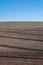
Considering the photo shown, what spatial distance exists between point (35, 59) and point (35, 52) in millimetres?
177

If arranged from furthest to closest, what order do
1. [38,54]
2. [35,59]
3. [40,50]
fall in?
[40,50]
[38,54]
[35,59]

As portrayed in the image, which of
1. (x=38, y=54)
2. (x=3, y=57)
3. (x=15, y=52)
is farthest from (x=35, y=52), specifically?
(x=3, y=57)

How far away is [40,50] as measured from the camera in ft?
4.76

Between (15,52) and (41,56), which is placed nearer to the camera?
(41,56)

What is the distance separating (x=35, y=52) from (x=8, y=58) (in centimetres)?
25

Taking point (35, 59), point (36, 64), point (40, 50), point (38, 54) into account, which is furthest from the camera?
point (40, 50)

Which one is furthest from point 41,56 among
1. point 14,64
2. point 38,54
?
point 14,64

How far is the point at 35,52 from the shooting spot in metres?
1.38

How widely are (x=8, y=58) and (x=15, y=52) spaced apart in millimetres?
178

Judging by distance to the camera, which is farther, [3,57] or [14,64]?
[3,57]

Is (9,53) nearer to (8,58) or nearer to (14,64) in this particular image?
(8,58)

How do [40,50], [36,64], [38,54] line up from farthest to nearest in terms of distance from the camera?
[40,50] → [38,54] → [36,64]

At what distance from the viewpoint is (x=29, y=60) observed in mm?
1175

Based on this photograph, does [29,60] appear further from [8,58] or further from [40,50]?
[40,50]
